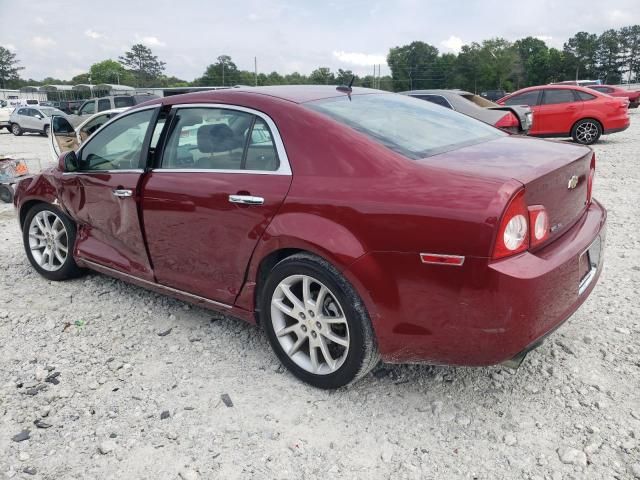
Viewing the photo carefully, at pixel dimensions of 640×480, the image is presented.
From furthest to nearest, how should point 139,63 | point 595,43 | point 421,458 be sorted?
1. point 139,63
2. point 595,43
3. point 421,458

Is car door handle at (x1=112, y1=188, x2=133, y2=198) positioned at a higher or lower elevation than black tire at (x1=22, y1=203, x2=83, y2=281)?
higher

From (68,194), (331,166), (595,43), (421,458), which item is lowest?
(421,458)

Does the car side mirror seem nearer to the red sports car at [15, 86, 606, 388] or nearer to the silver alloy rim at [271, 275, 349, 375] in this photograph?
the red sports car at [15, 86, 606, 388]

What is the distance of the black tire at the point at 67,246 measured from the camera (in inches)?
167

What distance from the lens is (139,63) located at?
115188 millimetres

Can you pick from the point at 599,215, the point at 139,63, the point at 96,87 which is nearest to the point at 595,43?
the point at 96,87

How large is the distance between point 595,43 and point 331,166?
101 meters

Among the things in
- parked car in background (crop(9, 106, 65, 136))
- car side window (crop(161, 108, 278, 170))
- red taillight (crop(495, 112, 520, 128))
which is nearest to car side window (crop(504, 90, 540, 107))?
red taillight (crop(495, 112, 520, 128))

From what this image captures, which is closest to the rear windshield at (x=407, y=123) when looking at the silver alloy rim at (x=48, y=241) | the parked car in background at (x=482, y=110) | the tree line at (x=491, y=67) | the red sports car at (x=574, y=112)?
the silver alloy rim at (x=48, y=241)

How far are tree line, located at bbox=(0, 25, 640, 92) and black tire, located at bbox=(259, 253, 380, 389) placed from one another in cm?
4272

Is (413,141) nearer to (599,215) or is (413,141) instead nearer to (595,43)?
(599,215)

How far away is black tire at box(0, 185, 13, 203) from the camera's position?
823 cm

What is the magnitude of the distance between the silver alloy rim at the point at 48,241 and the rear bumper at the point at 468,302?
118 inches

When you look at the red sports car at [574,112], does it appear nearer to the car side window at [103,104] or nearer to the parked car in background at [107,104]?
the parked car in background at [107,104]
